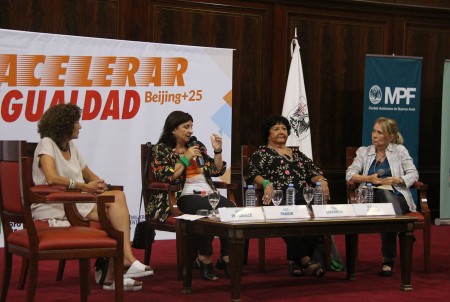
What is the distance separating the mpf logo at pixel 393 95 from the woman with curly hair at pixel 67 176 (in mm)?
4098

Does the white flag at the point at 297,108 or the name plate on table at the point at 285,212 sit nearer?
the name plate on table at the point at 285,212

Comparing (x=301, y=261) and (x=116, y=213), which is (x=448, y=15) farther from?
(x=116, y=213)

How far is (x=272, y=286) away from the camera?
192 inches

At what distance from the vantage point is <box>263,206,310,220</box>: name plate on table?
174 inches

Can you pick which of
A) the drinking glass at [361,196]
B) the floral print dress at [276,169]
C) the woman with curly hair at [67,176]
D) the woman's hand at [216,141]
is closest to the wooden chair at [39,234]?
the woman with curly hair at [67,176]

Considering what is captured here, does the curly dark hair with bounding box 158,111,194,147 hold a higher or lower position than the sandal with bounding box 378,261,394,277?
higher

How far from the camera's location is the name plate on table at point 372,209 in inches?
189

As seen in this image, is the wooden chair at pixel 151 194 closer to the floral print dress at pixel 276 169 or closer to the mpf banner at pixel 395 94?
the floral print dress at pixel 276 169

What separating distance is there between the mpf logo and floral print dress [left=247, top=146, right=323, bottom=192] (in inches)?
107

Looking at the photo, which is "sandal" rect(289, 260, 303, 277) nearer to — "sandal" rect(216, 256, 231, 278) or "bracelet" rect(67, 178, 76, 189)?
"sandal" rect(216, 256, 231, 278)

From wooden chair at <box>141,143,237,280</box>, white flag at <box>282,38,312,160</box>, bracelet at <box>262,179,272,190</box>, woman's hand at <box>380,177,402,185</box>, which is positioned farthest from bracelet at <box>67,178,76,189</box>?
white flag at <box>282,38,312,160</box>

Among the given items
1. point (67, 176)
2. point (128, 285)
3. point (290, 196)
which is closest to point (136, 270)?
point (128, 285)

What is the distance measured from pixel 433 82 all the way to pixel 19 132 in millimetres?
4914

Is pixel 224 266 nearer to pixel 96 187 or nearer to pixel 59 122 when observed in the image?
pixel 96 187
